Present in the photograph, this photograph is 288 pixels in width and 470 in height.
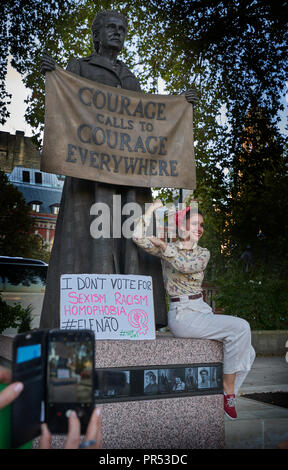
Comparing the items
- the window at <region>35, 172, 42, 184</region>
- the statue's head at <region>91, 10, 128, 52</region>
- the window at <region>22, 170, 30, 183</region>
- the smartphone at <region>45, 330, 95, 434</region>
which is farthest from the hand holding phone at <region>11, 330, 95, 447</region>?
the window at <region>35, 172, 42, 184</region>

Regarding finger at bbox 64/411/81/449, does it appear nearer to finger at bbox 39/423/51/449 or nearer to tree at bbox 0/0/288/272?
finger at bbox 39/423/51/449

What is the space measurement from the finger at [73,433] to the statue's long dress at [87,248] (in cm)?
215

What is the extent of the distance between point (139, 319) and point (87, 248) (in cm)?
65

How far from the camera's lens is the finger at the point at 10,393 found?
0.95 m

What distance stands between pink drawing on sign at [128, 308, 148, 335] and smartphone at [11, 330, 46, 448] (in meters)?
1.97

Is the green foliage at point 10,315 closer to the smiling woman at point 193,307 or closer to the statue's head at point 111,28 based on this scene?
the smiling woman at point 193,307

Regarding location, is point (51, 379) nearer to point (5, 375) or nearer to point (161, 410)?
point (5, 375)

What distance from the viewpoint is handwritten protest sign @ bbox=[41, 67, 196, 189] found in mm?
3227

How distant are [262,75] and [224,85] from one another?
977 mm

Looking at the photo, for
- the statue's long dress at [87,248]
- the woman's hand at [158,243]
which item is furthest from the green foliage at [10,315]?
the woman's hand at [158,243]

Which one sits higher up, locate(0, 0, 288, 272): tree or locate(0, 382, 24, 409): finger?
locate(0, 0, 288, 272): tree

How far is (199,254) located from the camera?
11.2 feet

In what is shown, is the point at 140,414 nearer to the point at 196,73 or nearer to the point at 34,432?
the point at 34,432
